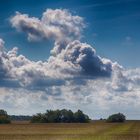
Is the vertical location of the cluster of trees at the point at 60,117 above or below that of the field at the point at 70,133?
above

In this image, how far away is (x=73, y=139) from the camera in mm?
49750

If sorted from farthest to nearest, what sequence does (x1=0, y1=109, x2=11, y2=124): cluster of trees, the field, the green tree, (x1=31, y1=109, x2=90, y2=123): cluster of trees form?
the green tree
(x1=31, y1=109, x2=90, y2=123): cluster of trees
(x1=0, y1=109, x2=11, y2=124): cluster of trees
the field

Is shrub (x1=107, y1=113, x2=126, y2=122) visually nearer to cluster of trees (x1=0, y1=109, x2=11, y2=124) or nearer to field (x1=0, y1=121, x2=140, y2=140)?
cluster of trees (x1=0, y1=109, x2=11, y2=124)

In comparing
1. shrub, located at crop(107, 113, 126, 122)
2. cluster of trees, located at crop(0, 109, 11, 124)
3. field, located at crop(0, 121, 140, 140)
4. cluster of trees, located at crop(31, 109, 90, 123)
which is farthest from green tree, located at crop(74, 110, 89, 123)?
field, located at crop(0, 121, 140, 140)

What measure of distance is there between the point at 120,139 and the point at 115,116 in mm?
131502

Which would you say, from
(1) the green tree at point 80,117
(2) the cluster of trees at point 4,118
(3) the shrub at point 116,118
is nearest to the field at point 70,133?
(2) the cluster of trees at point 4,118

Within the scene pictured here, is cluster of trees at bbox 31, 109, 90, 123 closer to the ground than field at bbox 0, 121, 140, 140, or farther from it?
farther from it

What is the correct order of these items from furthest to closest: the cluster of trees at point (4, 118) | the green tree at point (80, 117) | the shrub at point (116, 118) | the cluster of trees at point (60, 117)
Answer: the shrub at point (116, 118), the green tree at point (80, 117), the cluster of trees at point (60, 117), the cluster of trees at point (4, 118)

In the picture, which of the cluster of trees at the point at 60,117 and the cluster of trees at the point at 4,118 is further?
→ the cluster of trees at the point at 60,117

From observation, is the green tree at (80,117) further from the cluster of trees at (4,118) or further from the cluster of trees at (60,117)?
the cluster of trees at (4,118)

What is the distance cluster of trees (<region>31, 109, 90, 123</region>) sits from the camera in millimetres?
155625

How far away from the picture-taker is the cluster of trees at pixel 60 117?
511 feet

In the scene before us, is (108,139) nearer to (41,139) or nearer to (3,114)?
(41,139)

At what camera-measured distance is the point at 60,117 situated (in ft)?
536
